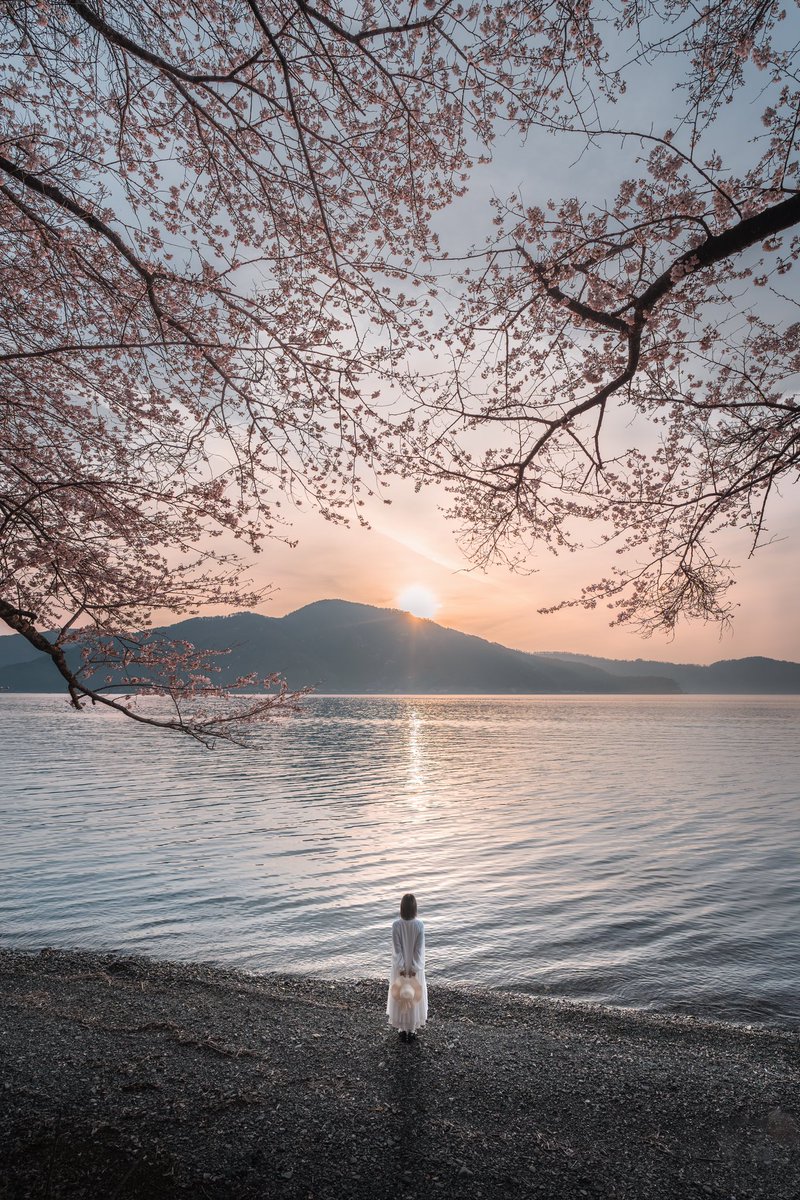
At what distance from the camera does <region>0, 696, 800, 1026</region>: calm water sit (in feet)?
46.6

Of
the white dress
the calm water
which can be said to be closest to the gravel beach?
the white dress

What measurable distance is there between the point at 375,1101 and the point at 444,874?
1371 centimetres

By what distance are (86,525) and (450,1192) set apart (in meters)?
8.40

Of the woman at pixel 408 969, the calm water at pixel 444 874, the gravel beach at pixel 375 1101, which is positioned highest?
the woman at pixel 408 969

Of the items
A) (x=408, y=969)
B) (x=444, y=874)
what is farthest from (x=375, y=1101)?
(x=444, y=874)

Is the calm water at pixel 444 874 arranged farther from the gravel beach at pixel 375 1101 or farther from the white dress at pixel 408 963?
the white dress at pixel 408 963

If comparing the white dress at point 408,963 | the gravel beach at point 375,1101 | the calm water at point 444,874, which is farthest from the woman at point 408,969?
the calm water at point 444,874

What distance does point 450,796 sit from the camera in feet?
123

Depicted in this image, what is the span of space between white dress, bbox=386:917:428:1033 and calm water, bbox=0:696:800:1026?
4.24m

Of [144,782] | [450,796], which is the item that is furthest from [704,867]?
[144,782]

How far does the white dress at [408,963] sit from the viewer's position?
9.18 meters

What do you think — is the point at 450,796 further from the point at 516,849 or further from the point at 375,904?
the point at 375,904

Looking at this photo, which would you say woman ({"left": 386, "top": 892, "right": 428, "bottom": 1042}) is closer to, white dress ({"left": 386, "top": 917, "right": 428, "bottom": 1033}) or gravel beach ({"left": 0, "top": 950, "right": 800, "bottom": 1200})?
white dress ({"left": 386, "top": 917, "right": 428, "bottom": 1033})

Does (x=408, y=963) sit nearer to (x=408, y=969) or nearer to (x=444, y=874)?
(x=408, y=969)
